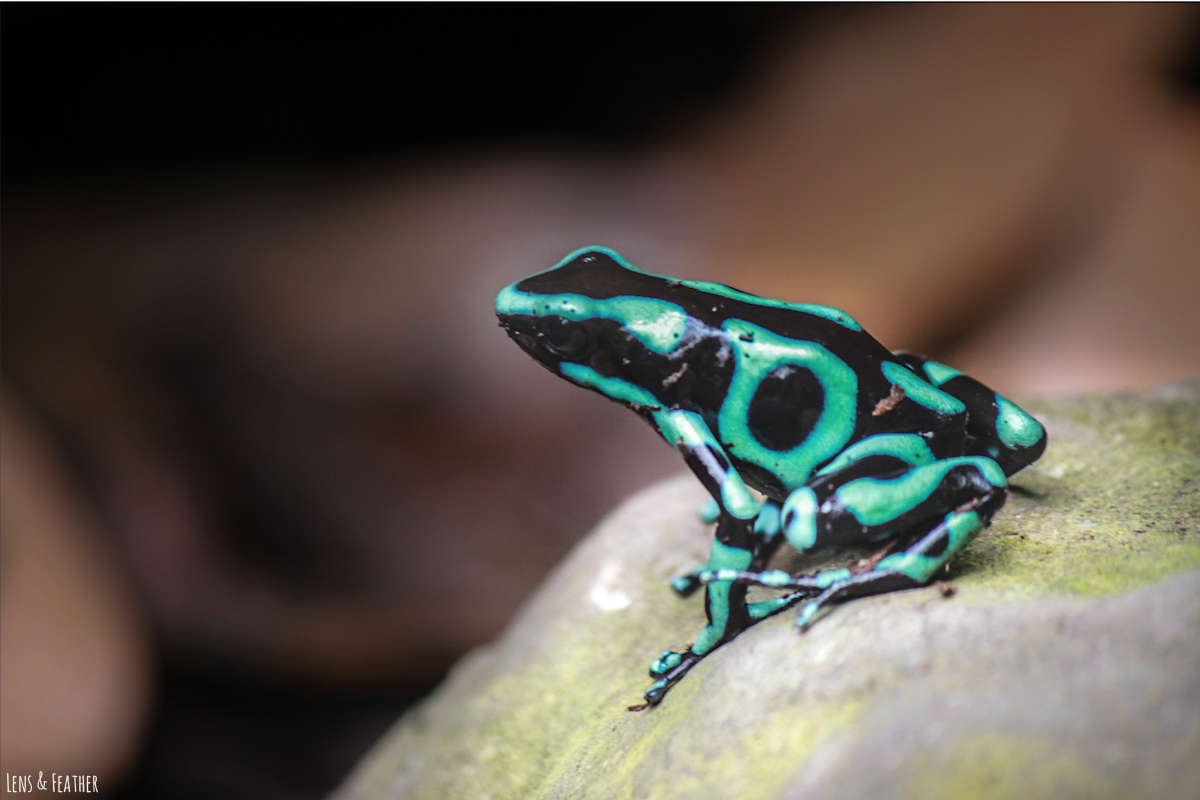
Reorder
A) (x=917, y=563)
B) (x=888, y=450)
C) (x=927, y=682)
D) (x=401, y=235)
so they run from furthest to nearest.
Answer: (x=401, y=235) < (x=888, y=450) < (x=917, y=563) < (x=927, y=682)

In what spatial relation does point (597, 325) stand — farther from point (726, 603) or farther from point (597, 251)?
point (726, 603)

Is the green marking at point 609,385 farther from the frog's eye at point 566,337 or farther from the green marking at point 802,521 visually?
the green marking at point 802,521

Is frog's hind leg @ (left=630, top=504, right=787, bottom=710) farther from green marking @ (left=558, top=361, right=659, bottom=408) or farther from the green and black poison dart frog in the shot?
green marking @ (left=558, top=361, right=659, bottom=408)

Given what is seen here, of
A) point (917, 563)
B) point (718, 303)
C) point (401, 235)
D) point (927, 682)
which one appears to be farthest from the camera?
point (401, 235)

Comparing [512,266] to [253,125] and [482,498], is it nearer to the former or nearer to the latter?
[482,498]

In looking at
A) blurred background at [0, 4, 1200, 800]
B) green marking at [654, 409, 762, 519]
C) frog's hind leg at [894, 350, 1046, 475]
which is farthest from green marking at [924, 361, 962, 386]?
blurred background at [0, 4, 1200, 800]

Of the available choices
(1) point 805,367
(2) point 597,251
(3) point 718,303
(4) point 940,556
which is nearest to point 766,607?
(4) point 940,556
